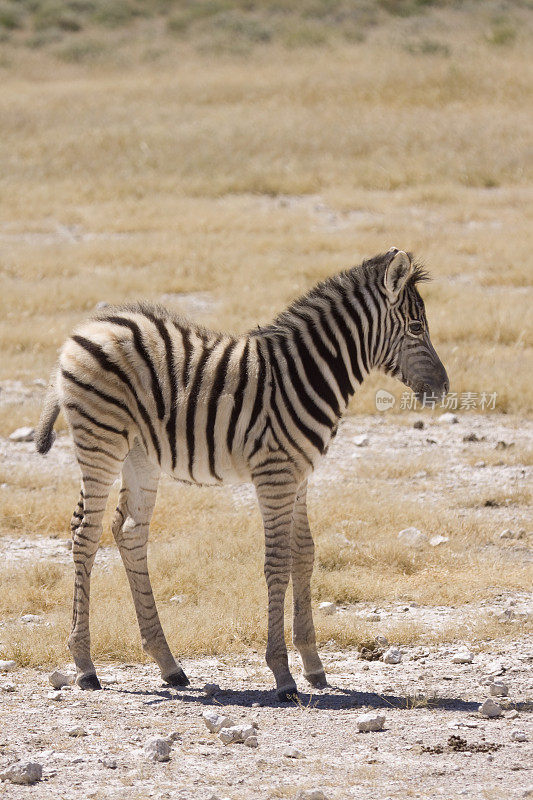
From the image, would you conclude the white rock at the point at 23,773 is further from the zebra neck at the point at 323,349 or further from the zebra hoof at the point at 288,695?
the zebra neck at the point at 323,349

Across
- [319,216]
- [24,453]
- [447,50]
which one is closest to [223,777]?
[24,453]

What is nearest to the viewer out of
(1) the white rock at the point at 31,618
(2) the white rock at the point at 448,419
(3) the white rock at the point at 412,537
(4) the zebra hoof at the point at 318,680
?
(4) the zebra hoof at the point at 318,680

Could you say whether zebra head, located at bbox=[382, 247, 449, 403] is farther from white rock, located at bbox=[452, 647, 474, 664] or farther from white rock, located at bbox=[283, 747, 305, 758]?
white rock, located at bbox=[283, 747, 305, 758]

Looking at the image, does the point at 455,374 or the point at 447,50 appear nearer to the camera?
the point at 455,374

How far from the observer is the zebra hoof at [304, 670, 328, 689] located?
20.8 feet

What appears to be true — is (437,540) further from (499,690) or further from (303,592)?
(499,690)

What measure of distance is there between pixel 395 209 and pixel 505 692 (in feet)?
50.3

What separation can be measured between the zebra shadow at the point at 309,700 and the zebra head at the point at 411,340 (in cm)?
184

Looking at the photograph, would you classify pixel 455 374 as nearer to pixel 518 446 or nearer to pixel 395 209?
pixel 518 446

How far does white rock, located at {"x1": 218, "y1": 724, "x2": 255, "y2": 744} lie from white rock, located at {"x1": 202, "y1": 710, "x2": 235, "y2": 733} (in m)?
0.12

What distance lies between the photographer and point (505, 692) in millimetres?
5992

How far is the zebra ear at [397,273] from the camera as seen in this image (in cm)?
639

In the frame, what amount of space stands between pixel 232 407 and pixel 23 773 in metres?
2.40

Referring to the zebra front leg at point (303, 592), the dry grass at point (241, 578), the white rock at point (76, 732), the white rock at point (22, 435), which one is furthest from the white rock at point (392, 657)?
the white rock at point (22, 435)
